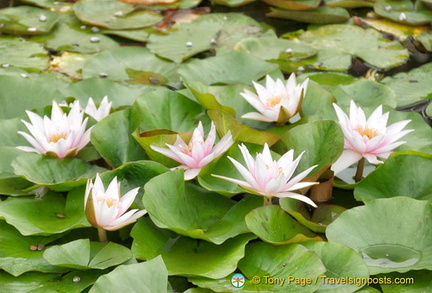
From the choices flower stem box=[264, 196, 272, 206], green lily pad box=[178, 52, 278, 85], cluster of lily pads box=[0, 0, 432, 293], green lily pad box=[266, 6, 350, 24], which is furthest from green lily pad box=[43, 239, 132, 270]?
green lily pad box=[266, 6, 350, 24]

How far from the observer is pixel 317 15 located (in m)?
3.51

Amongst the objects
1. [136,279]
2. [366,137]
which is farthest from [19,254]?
[366,137]

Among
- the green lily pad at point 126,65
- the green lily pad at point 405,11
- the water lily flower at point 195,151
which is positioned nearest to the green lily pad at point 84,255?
the water lily flower at point 195,151

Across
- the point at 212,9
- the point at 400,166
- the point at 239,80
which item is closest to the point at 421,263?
the point at 400,166

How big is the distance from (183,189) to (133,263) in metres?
0.30

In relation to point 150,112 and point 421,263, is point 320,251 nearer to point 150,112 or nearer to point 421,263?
point 421,263

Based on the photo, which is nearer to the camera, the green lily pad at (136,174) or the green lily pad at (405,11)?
the green lily pad at (136,174)

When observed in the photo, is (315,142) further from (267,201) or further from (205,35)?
(205,35)

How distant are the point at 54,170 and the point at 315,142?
0.91m

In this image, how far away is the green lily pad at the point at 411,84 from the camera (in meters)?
2.76

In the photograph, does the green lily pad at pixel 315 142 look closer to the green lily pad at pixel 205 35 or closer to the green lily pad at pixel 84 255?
the green lily pad at pixel 84 255

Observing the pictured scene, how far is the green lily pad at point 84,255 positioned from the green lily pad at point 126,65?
1317 mm

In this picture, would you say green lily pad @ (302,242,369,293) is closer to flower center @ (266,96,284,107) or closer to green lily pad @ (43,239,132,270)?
green lily pad @ (43,239,132,270)

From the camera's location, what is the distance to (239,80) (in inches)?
108
